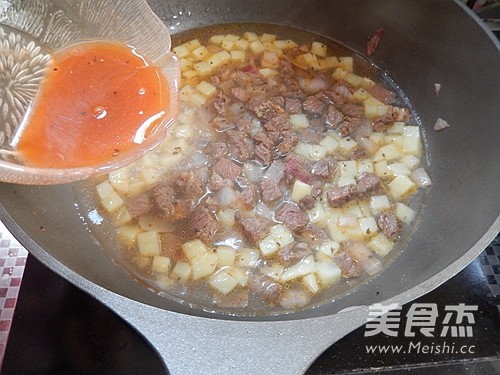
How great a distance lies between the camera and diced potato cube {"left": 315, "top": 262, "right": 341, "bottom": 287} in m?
1.66

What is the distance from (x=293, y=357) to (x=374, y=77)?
1544mm

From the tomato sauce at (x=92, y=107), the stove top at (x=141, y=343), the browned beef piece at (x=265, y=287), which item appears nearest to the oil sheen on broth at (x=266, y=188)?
the browned beef piece at (x=265, y=287)

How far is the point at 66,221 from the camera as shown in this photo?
5.54ft

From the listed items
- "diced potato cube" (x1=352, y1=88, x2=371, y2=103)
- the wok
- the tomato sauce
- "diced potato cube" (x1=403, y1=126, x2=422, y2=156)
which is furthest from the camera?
"diced potato cube" (x1=352, y1=88, x2=371, y2=103)

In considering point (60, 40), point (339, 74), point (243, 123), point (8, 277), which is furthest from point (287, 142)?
point (8, 277)

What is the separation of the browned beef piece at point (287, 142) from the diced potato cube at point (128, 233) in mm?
633

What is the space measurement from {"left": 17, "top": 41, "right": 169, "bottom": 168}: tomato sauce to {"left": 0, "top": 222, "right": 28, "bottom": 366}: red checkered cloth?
499mm

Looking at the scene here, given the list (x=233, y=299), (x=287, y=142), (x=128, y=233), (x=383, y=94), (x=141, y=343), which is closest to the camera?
(x=141, y=343)

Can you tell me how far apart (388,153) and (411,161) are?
10cm

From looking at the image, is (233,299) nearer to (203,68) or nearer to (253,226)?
(253,226)

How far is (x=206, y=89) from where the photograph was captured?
83.3 inches

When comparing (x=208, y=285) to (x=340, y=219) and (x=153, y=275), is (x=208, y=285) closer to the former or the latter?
(x=153, y=275)

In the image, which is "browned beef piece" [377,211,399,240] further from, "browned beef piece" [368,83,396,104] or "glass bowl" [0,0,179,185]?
"glass bowl" [0,0,179,185]

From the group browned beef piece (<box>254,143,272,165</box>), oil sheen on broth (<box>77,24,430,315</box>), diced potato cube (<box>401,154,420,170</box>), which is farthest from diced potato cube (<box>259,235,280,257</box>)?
diced potato cube (<box>401,154,420,170</box>)
